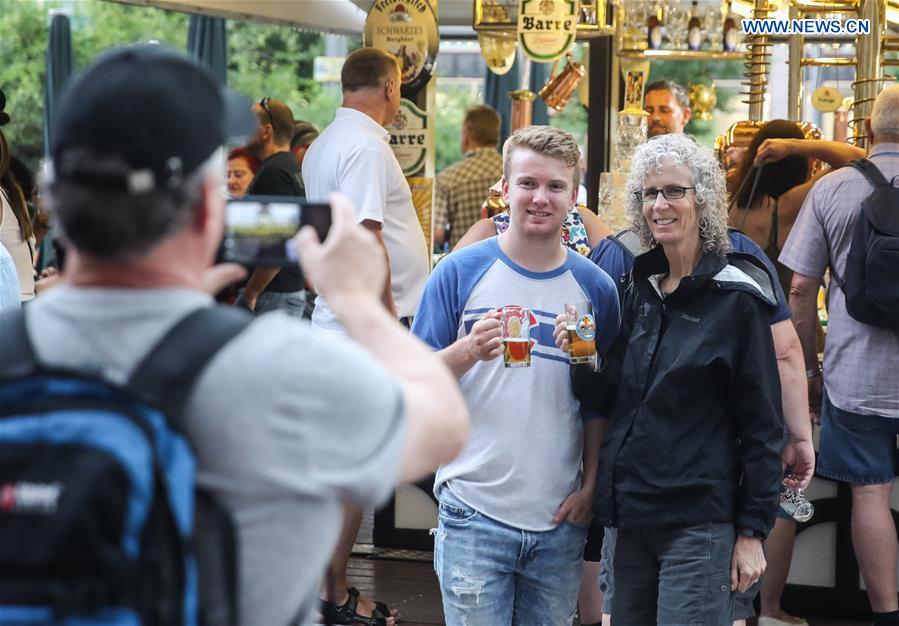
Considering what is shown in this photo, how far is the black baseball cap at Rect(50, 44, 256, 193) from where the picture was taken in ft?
4.24

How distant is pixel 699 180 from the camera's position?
3.13m

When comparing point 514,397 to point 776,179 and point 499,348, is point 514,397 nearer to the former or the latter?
point 499,348

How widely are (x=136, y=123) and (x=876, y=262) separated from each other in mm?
3490

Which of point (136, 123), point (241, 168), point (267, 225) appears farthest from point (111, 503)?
point (241, 168)

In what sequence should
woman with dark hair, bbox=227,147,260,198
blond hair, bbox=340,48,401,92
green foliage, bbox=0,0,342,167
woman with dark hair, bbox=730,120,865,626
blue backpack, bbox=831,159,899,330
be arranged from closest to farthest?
1. blue backpack, bbox=831,159,899,330
2. woman with dark hair, bbox=730,120,865,626
3. blond hair, bbox=340,48,401,92
4. woman with dark hair, bbox=227,147,260,198
5. green foliage, bbox=0,0,342,167

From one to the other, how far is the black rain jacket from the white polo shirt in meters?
1.88

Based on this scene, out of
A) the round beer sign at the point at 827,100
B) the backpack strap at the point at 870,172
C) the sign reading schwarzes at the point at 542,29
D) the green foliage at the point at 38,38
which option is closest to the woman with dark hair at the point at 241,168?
the sign reading schwarzes at the point at 542,29

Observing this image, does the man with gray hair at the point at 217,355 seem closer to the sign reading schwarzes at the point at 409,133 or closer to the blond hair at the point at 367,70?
the blond hair at the point at 367,70

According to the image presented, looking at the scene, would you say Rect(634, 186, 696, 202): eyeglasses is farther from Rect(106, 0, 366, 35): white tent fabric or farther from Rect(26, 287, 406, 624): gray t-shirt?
Rect(106, 0, 366, 35): white tent fabric

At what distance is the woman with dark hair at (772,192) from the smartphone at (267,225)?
372 centimetres

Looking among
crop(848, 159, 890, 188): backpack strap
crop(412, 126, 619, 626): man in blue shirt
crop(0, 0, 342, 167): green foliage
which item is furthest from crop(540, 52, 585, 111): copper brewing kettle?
crop(0, 0, 342, 167): green foliage

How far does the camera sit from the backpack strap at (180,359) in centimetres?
128

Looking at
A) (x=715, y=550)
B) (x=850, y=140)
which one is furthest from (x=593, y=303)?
(x=850, y=140)

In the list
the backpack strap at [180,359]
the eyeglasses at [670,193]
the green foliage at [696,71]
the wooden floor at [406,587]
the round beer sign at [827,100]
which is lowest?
the wooden floor at [406,587]
